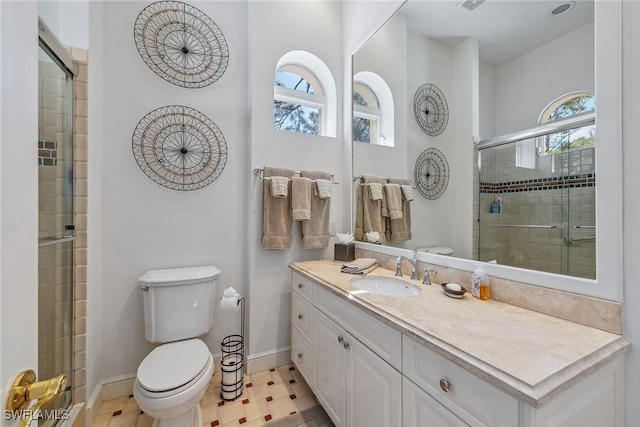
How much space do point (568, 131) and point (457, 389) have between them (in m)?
1.02

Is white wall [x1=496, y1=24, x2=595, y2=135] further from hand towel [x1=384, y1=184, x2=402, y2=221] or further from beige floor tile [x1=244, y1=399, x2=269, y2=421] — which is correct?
beige floor tile [x1=244, y1=399, x2=269, y2=421]

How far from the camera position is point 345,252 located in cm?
204

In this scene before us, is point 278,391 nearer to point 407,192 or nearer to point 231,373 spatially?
point 231,373

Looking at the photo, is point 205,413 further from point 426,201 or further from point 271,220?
point 426,201

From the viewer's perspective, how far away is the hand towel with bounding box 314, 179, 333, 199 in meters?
2.07

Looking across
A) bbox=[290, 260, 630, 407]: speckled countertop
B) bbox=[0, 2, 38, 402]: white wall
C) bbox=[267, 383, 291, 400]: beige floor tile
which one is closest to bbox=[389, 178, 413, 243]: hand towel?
bbox=[290, 260, 630, 407]: speckled countertop

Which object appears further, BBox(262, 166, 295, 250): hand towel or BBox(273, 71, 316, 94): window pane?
BBox(273, 71, 316, 94): window pane

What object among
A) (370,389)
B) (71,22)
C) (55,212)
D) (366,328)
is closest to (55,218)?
(55,212)

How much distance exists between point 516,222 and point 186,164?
1.99 meters

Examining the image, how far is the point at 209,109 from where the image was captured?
1.96 meters

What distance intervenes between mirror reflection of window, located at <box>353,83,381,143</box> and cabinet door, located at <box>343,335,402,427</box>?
149cm

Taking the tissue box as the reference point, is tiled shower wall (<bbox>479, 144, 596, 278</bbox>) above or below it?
above

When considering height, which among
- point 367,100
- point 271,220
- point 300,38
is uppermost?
point 300,38

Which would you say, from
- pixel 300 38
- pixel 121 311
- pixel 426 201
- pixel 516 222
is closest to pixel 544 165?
pixel 516 222
